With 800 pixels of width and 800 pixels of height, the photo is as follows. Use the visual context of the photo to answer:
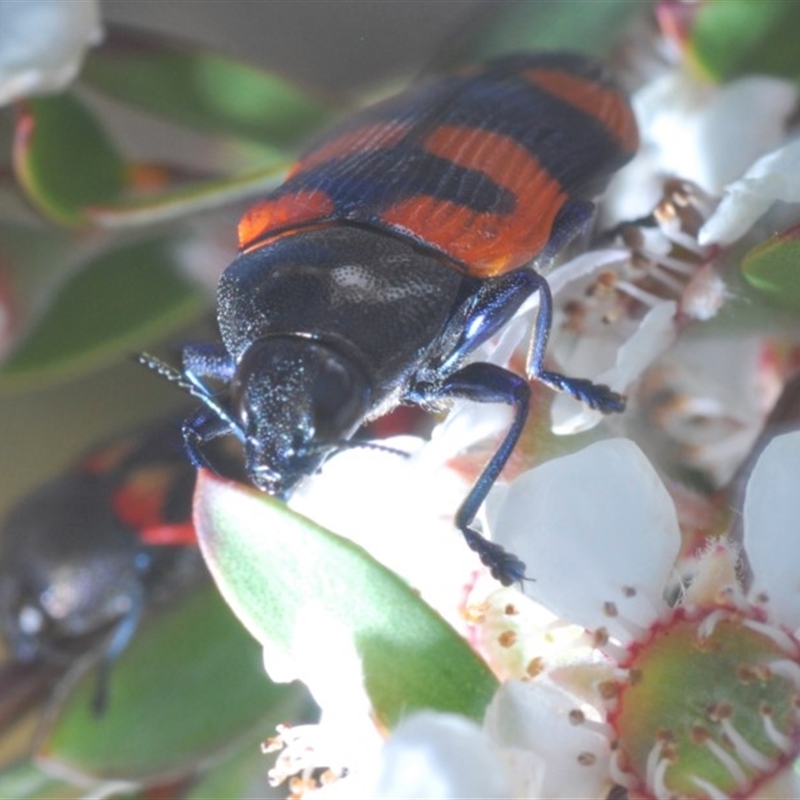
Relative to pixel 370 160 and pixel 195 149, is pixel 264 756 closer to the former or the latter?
pixel 370 160

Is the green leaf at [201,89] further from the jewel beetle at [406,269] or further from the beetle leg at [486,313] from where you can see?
the beetle leg at [486,313]

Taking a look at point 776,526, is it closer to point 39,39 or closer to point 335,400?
point 335,400

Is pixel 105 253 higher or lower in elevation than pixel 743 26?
lower

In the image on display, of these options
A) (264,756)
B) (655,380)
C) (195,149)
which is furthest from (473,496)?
(195,149)

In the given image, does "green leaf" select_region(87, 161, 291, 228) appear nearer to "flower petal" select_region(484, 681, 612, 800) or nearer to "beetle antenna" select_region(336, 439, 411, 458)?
"beetle antenna" select_region(336, 439, 411, 458)

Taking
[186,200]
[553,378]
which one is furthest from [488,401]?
[186,200]

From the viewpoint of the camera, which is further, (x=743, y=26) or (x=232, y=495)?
(x=743, y=26)
